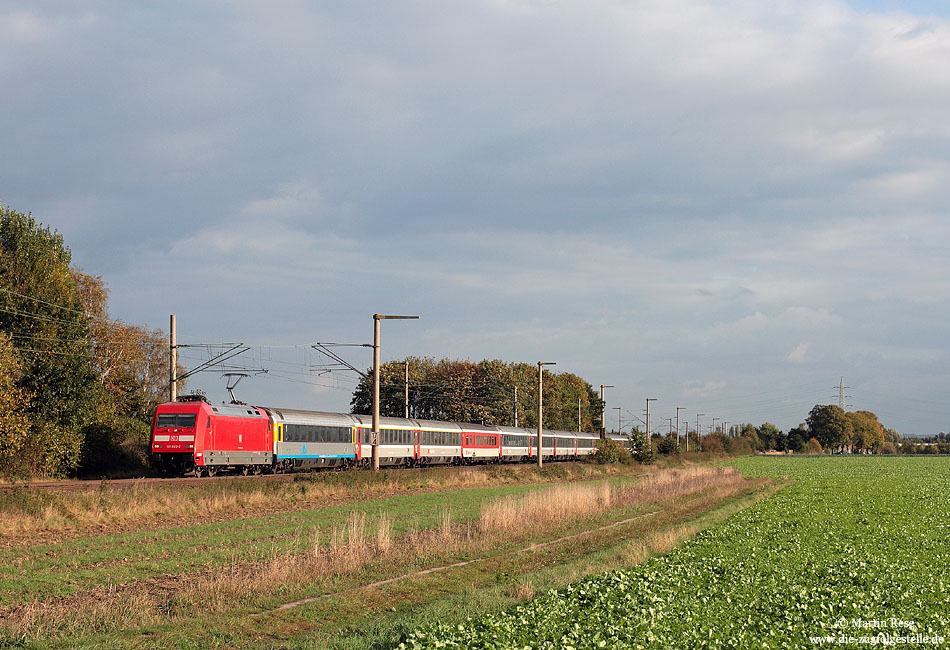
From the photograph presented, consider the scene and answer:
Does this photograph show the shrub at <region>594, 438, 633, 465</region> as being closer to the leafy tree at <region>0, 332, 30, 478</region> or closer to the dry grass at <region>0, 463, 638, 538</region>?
the dry grass at <region>0, 463, 638, 538</region>

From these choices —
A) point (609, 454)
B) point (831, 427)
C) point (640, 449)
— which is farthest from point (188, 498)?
point (831, 427)

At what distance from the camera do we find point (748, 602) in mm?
13258

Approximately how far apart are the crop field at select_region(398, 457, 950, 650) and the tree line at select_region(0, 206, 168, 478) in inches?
1148

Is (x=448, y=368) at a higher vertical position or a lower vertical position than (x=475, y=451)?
higher

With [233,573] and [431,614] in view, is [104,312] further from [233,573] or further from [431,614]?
[431,614]

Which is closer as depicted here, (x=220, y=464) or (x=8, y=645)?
(x=8, y=645)

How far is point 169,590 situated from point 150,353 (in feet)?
195

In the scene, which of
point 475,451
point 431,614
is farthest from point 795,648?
point 475,451

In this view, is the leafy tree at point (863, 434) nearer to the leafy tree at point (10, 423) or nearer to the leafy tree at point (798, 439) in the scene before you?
the leafy tree at point (798, 439)

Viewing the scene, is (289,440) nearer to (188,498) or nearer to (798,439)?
(188,498)

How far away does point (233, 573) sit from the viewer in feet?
51.2

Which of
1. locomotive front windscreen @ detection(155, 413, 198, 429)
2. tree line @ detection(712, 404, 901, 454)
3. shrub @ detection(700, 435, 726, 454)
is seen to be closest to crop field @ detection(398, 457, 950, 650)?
locomotive front windscreen @ detection(155, 413, 198, 429)

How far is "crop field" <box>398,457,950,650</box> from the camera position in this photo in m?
10.7

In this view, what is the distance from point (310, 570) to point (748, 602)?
809cm
